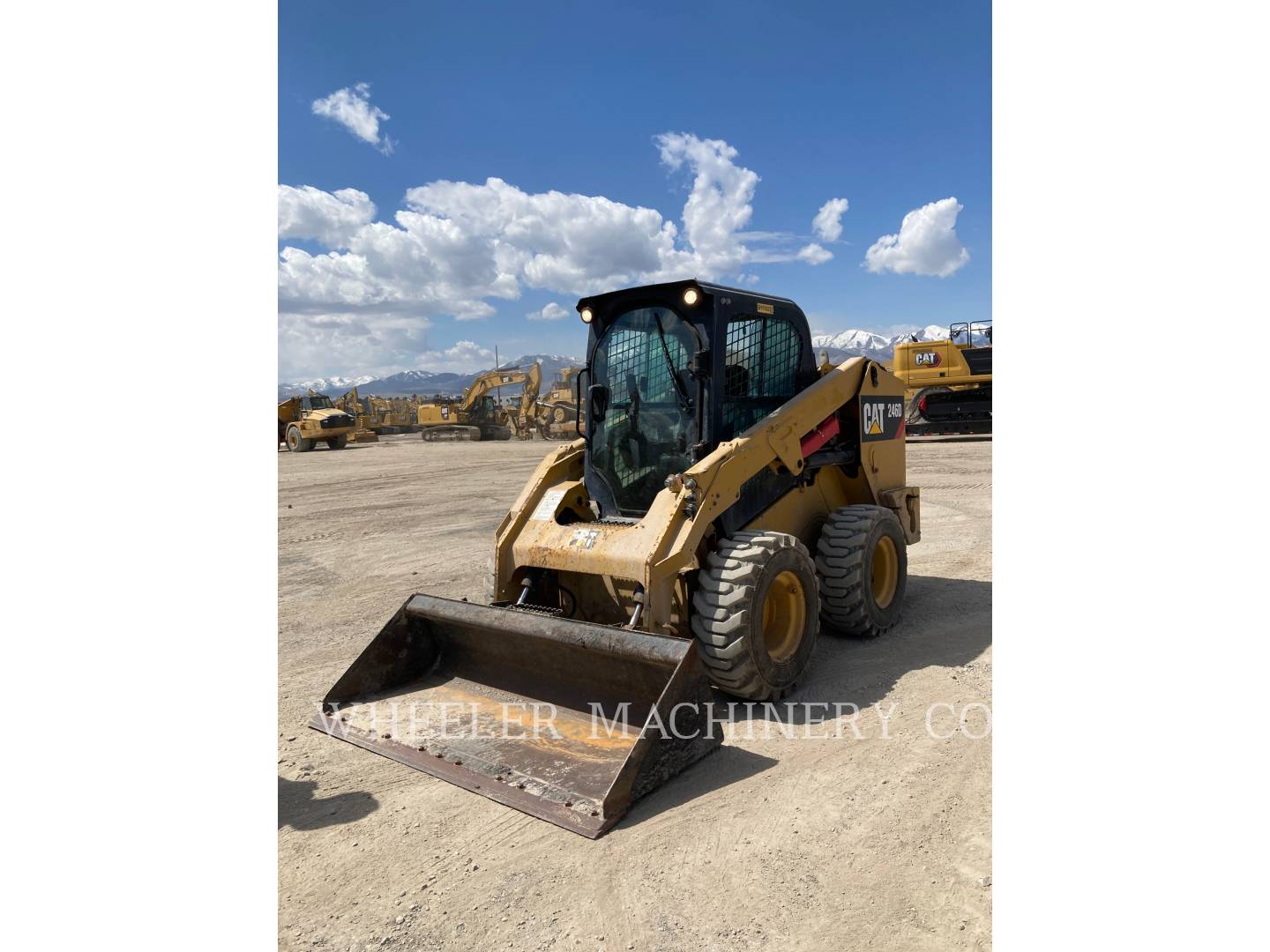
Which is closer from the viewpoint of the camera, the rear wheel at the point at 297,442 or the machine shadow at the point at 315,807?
the machine shadow at the point at 315,807

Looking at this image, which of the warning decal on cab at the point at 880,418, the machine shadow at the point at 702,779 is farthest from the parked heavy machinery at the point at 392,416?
the machine shadow at the point at 702,779

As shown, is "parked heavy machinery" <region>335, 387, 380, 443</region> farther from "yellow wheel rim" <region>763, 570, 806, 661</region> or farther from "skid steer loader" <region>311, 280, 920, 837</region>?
"yellow wheel rim" <region>763, 570, 806, 661</region>

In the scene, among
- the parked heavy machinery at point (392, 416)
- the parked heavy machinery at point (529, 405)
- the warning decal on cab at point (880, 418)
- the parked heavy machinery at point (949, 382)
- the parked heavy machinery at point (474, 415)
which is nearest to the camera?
the warning decal on cab at point (880, 418)

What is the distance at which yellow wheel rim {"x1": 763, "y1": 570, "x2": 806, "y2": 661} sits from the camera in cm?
438

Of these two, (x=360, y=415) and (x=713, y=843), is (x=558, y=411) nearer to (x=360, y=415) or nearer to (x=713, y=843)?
(x=360, y=415)

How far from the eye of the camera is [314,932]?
2.57 meters

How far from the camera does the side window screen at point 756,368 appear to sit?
4.81m

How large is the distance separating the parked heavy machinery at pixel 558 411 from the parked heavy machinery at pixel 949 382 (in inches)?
503

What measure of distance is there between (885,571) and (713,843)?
316 centimetres

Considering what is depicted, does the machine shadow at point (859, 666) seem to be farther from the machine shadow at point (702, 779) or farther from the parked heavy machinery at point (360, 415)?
the parked heavy machinery at point (360, 415)

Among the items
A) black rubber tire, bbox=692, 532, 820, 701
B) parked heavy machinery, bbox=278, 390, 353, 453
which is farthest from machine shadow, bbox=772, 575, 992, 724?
parked heavy machinery, bbox=278, 390, 353, 453

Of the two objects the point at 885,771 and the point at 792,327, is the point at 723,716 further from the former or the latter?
the point at 792,327

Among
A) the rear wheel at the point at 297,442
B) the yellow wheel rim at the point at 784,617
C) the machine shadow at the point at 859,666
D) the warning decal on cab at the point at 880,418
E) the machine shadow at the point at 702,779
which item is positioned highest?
the rear wheel at the point at 297,442

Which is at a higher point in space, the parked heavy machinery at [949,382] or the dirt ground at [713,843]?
A: the parked heavy machinery at [949,382]
